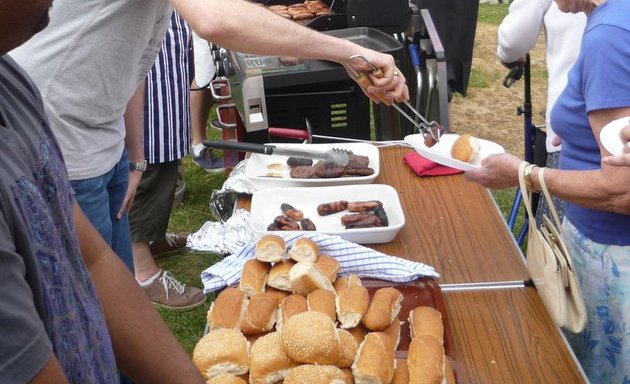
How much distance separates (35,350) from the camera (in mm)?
667

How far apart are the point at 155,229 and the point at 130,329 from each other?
2282mm

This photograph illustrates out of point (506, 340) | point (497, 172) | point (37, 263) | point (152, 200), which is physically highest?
point (37, 263)

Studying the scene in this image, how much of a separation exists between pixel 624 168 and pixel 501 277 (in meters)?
0.44

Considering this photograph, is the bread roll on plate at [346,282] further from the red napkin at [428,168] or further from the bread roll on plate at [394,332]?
the red napkin at [428,168]

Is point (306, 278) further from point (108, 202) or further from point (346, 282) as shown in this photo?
point (108, 202)

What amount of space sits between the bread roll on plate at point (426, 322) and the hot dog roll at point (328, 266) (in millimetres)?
236

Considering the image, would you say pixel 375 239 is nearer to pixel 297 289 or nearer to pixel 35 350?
pixel 297 289

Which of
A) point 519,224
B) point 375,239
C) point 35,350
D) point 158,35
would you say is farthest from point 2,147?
point 519,224

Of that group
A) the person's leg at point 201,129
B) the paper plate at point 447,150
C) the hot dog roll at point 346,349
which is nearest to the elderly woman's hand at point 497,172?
the paper plate at point 447,150

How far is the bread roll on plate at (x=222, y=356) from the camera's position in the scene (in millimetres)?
1386

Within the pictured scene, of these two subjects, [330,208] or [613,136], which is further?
[330,208]

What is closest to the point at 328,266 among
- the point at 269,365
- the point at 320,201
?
the point at 269,365

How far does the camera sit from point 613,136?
1.55 meters

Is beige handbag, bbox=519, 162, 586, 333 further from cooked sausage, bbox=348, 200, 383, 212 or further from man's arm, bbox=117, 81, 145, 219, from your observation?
man's arm, bbox=117, 81, 145, 219
